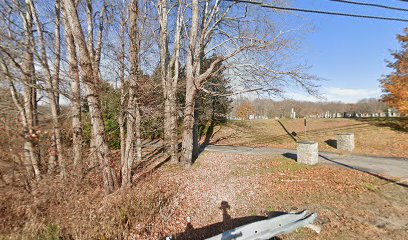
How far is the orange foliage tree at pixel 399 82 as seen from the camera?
45.6ft

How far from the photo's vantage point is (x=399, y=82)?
14.2 m

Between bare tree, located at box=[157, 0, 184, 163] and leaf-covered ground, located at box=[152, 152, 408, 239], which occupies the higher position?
bare tree, located at box=[157, 0, 184, 163]

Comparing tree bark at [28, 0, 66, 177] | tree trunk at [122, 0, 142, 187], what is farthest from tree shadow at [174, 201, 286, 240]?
tree bark at [28, 0, 66, 177]

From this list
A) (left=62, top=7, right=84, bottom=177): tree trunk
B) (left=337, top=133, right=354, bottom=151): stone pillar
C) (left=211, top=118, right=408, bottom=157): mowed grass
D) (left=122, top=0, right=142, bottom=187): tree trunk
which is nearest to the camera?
(left=62, top=7, right=84, bottom=177): tree trunk

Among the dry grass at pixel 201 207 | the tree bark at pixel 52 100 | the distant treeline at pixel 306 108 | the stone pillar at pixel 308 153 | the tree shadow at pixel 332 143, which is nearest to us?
the dry grass at pixel 201 207

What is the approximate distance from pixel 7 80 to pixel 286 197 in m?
8.54

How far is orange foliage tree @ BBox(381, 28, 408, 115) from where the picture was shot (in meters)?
13.9

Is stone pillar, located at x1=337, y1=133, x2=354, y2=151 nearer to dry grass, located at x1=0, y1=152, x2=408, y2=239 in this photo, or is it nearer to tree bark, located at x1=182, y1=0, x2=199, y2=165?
dry grass, located at x1=0, y1=152, x2=408, y2=239

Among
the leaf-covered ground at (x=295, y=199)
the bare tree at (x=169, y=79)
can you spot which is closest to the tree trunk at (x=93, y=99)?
the leaf-covered ground at (x=295, y=199)

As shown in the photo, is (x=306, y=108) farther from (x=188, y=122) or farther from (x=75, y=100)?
(x=75, y=100)

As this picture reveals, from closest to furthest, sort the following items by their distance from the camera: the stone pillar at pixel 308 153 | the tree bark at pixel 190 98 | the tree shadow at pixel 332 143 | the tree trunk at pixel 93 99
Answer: the tree trunk at pixel 93 99
the stone pillar at pixel 308 153
the tree bark at pixel 190 98
the tree shadow at pixel 332 143

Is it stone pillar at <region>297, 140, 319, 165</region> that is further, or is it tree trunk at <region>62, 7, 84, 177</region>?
stone pillar at <region>297, 140, 319, 165</region>

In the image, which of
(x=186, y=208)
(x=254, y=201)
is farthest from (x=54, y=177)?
(x=254, y=201)

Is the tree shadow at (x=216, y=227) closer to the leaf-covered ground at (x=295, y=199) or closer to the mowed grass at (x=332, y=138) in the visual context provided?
the leaf-covered ground at (x=295, y=199)
